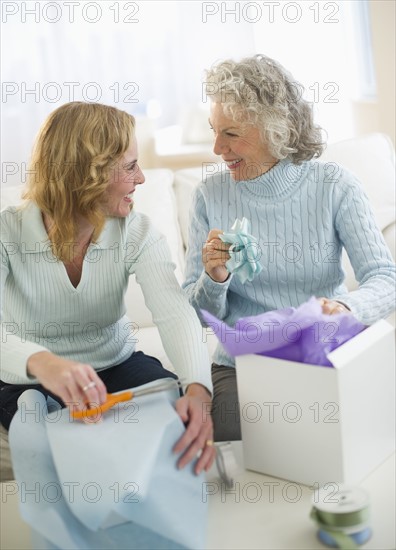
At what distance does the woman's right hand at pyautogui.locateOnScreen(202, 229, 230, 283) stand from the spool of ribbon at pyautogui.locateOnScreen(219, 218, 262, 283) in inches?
1.0

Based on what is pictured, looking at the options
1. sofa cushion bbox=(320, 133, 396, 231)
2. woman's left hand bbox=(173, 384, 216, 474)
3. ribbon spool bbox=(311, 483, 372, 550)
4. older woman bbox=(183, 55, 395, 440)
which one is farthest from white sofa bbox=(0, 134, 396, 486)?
ribbon spool bbox=(311, 483, 372, 550)

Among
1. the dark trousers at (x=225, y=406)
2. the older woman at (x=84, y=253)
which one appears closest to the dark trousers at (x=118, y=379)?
the older woman at (x=84, y=253)

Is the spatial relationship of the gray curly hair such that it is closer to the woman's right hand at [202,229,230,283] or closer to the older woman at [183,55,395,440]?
the older woman at [183,55,395,440]

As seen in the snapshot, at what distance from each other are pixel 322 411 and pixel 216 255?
0.52 metres

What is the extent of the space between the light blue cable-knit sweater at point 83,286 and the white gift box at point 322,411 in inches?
12.8

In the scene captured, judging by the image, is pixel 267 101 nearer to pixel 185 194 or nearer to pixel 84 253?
pixel 84 253

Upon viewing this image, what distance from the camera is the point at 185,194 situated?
2570 mm

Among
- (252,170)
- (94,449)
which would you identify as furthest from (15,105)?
(94,449)

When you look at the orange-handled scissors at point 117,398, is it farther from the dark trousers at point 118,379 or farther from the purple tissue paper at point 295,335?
the dark trousers at point 118,379

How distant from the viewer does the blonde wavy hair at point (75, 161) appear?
1.61 m

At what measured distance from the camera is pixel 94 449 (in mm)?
1155

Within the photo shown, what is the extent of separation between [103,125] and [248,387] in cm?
64

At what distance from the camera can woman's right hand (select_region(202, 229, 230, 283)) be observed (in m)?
1.61

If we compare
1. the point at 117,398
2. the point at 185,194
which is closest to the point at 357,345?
the point at 117,398
